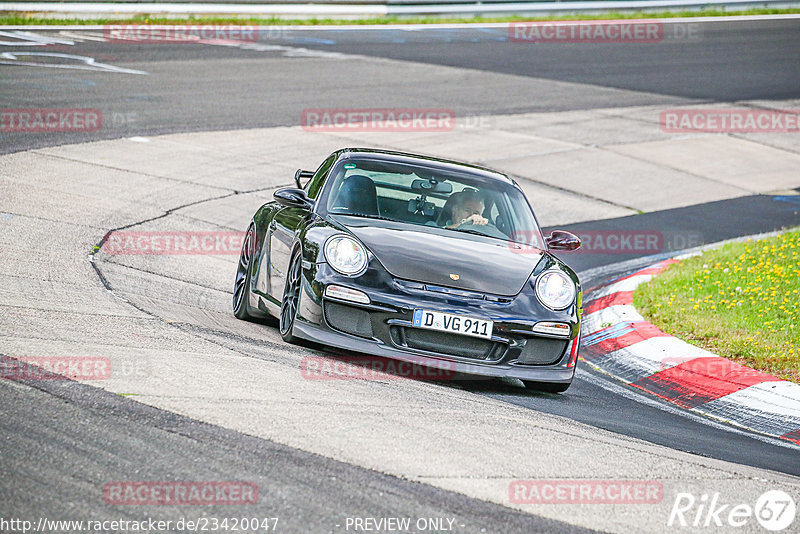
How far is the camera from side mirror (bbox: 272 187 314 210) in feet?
25.1

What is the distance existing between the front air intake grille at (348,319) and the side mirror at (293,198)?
1330 millimetres

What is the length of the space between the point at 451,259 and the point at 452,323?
598 millimetres

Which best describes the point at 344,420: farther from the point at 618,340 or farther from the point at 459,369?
the point at 618,340

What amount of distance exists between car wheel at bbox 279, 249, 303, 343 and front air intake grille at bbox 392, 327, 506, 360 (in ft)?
2.46

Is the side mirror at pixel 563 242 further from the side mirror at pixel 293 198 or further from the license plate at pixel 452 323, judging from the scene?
the side mirror at pixel 293 198

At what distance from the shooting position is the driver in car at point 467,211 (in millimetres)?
7745

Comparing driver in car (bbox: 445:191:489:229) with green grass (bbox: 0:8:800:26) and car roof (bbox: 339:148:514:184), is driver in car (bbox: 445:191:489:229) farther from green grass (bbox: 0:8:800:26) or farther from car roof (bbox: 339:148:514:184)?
green grass (bbox: 0:8:800:26)

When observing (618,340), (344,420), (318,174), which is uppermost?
(318,174)

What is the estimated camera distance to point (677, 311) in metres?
8.99

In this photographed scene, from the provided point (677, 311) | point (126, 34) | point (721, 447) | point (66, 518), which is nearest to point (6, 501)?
point (66, 518)

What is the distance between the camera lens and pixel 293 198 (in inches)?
301

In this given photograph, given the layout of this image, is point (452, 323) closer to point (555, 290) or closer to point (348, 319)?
point (348, 319)

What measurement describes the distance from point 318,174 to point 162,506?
4.77 m

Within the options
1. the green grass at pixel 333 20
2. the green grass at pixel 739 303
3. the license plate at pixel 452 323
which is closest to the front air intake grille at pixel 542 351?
the license plate at pixel 452 323
